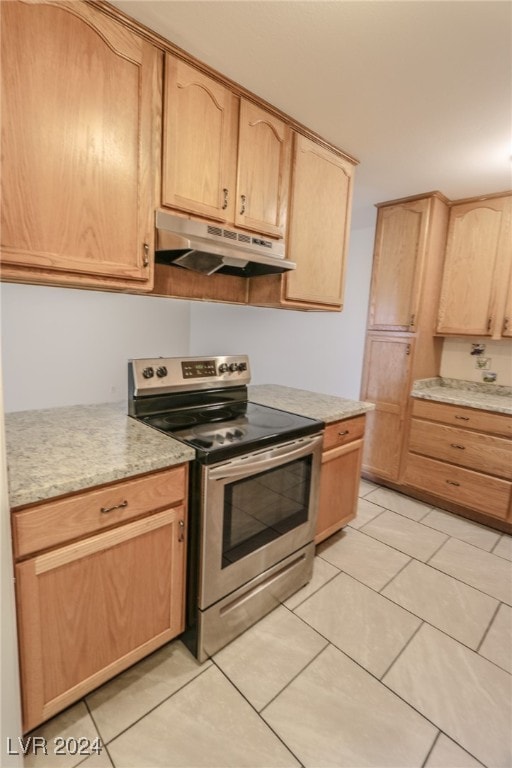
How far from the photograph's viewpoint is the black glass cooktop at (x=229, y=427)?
1453mm

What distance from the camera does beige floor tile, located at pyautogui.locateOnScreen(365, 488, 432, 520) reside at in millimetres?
2803

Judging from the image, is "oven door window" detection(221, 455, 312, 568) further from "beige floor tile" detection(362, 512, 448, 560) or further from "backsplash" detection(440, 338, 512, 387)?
"backsplash" detection(440, 338, 512, 387)

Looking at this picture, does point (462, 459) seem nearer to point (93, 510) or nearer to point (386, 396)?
point (386, 396)

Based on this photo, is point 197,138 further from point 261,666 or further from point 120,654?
point 261,666

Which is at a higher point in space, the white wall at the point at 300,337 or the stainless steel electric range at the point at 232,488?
the white wall at the point at 300,337

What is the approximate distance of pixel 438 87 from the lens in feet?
5.03

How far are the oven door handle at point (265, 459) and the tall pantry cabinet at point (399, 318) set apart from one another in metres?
1.44

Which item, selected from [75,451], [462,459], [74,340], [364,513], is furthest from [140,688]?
[462,459]

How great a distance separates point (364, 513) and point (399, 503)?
1.22 feet

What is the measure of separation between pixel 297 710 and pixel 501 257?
9.75 ft

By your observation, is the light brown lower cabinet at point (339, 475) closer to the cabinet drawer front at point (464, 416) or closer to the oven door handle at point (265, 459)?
the oven door handle at point (265, 459)

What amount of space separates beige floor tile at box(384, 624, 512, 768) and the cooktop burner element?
1.06 metres

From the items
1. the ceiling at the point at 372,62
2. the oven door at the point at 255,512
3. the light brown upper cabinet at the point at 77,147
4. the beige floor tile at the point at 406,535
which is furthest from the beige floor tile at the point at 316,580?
the ceiling at the point at 372,62

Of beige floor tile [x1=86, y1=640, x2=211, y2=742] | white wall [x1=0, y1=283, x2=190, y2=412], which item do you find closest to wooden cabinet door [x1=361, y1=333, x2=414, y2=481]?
white wall [x1=0, y1=283, x2=190, y2=412]
